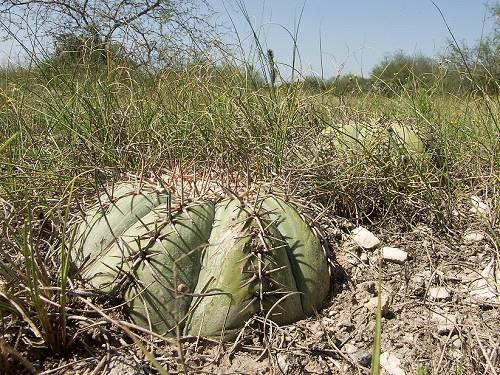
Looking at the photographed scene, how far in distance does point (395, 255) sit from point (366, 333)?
17.2 inches

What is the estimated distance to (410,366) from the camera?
1.43 metres

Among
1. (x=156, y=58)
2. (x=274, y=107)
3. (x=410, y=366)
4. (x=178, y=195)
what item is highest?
(x=156, y=58)

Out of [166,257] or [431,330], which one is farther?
[431,330]

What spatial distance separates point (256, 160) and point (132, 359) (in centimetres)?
103

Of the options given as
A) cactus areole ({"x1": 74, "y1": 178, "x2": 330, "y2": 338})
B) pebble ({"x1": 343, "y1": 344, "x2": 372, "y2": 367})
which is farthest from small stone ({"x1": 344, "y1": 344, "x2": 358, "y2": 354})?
cactus areole ({"x1": 74, "y1": 178, "x2": 330, "y2": 338})

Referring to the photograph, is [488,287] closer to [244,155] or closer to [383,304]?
[383,304]

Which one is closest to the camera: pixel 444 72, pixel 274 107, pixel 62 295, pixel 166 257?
pixel 62 295

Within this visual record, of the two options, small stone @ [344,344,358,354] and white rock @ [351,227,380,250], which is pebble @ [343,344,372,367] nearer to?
small stone @ [344,344,358,354]

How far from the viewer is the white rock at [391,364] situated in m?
1.40

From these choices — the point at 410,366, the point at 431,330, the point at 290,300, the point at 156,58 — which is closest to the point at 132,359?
the point at 290,300

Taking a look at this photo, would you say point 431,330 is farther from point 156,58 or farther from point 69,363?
point 156,58

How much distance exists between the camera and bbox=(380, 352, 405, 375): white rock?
1402 mm

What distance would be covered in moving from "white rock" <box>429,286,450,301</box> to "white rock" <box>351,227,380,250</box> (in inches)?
10.9

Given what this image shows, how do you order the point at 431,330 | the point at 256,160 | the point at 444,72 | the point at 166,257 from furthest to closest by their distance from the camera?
the point at 444,72, the point at 256,160, the point at 431,330, the point at 166,257
